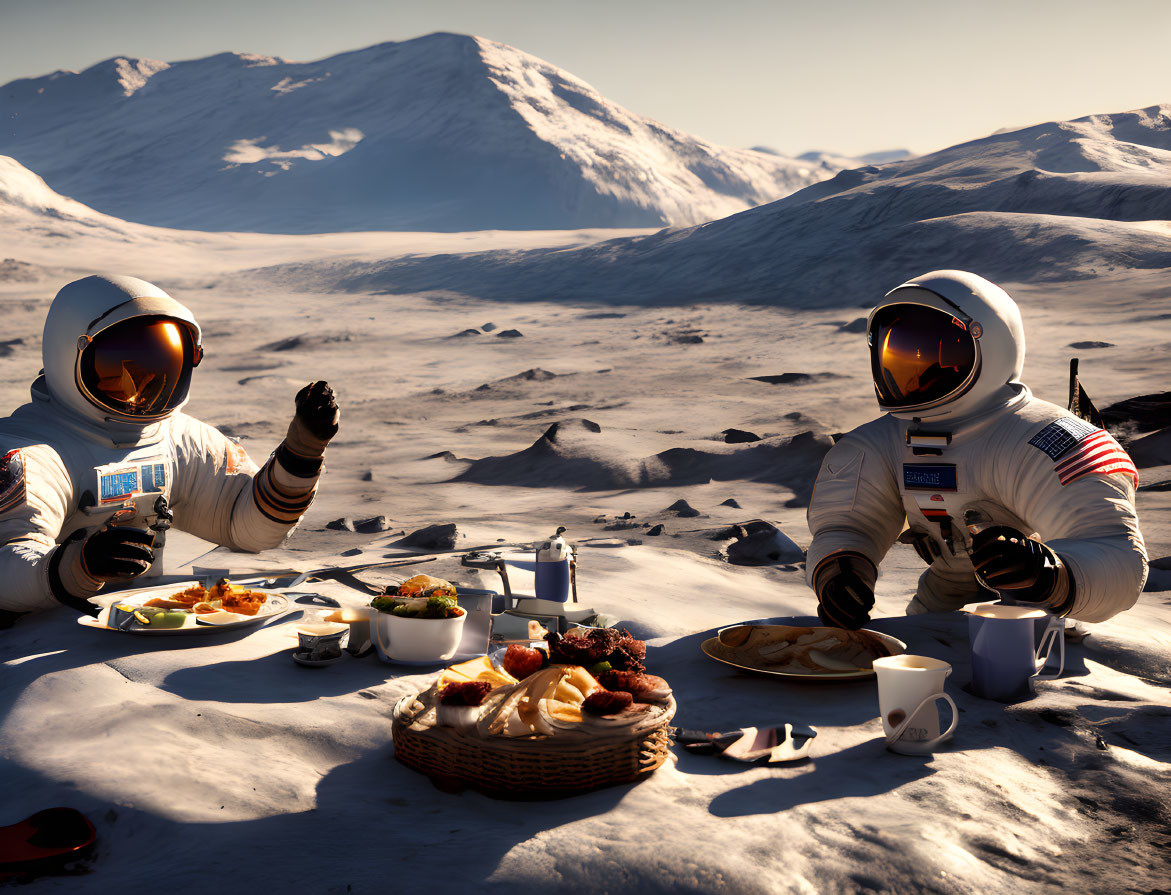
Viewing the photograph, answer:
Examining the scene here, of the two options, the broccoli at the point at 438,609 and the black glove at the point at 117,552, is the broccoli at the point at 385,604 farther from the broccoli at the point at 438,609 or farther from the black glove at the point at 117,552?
the black glove at the point at 117,552

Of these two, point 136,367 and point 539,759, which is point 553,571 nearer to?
point 539,759

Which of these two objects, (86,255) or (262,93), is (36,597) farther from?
(262,93)

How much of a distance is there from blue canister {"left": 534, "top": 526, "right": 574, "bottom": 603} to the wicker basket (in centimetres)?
128

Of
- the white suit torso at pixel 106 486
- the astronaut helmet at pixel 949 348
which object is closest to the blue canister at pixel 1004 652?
A: the astronaut helmet at pixel 949 348

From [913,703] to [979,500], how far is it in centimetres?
121

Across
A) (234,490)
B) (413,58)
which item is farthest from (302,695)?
(413,58)

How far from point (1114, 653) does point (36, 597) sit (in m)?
4.12

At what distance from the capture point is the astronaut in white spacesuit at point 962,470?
3.40 m

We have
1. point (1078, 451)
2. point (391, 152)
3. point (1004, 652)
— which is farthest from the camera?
point (391, 152)

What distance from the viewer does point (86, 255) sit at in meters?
35.8

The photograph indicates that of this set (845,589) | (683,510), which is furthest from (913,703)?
(683,510)

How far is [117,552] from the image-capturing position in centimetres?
335

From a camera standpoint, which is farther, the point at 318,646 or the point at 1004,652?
the point at 318,646

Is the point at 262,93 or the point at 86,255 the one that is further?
the point at 262,93
